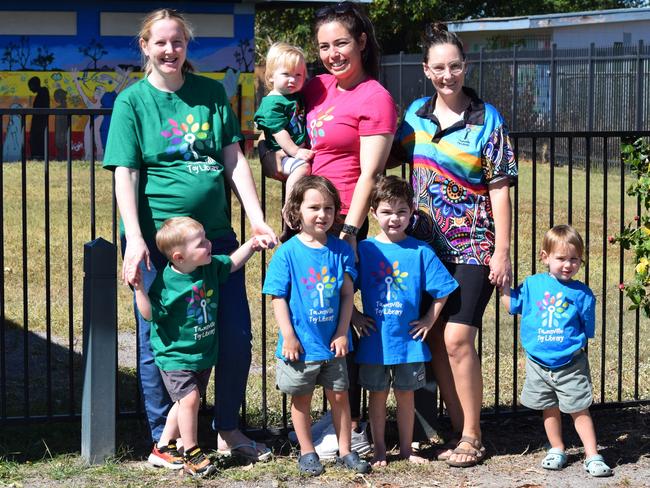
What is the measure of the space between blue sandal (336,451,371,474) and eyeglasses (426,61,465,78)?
5.77 ft

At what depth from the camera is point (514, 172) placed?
480 centimetres

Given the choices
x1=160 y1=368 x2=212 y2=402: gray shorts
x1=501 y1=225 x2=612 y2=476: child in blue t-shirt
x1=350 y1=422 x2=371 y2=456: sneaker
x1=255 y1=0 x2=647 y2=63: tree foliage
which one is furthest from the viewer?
x1=255 y1=0 x2=647 y2=63: tree foliage

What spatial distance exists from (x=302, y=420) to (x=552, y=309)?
1257mm

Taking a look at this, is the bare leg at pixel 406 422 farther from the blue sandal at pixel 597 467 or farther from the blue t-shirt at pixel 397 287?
the blue sandal at pixel 597 467

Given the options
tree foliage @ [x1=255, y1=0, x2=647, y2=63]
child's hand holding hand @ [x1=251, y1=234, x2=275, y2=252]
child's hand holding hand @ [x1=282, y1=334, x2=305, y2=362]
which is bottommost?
child's hand holding hand @ [x1=282, y1=334, x2=305, y2=362]

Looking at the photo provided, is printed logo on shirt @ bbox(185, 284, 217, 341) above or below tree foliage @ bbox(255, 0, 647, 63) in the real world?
below

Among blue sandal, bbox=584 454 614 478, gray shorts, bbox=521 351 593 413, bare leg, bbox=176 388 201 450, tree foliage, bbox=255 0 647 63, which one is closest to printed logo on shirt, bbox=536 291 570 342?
gray shorts, bbox=521 351 593 413

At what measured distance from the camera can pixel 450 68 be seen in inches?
187

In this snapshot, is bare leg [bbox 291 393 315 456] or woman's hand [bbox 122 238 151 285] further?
bare leg [bbox 291 393 315 456]

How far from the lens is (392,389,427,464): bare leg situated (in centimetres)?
495

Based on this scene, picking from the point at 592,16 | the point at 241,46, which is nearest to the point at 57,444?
the point at 241,46

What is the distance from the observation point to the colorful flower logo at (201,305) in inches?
180

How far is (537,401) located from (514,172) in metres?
1.09

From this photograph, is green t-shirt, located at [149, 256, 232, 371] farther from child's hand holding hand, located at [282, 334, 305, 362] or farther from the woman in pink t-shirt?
the woman in pink t-shirt
